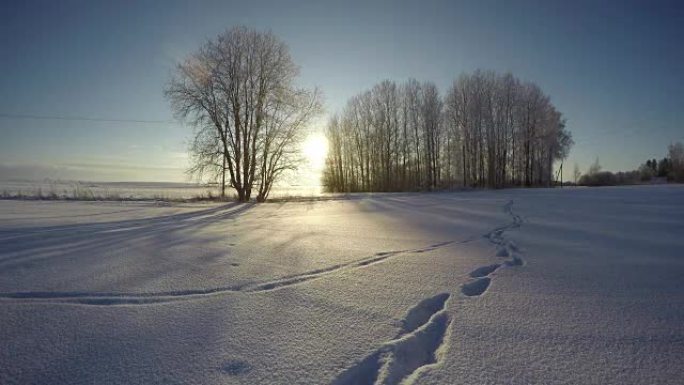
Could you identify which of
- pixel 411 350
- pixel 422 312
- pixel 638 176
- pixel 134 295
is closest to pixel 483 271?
pixel 422 312

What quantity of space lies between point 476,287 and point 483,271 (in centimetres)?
47

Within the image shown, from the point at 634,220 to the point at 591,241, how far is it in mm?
2740

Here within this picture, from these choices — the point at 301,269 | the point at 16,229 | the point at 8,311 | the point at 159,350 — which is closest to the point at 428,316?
the point at 301,269

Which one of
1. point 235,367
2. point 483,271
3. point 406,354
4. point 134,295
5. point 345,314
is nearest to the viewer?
point 235,367

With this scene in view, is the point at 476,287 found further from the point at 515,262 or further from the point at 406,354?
the point at 406,354

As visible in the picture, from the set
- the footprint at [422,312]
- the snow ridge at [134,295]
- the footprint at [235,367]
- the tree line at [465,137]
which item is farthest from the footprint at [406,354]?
the tree line at [465,137]

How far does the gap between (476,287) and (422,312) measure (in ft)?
2.29

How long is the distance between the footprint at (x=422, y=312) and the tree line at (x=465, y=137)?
2744cm

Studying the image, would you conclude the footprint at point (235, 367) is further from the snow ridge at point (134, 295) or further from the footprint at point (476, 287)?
the footprint at point (476, 287)

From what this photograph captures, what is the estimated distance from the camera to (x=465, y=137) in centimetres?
3062

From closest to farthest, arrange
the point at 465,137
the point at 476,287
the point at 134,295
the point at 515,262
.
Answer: the point at 134,295 < the point at 476,287 < the point at 515,262 < the point at 465,137

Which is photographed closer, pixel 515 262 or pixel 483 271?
pixel 483 271

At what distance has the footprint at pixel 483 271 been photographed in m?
2.58

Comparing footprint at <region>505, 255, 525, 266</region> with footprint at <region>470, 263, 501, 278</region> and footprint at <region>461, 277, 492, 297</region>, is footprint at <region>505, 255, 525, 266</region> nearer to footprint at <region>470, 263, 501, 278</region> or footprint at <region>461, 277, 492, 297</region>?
footprint at <region>470, 263, 501, 278</region>
